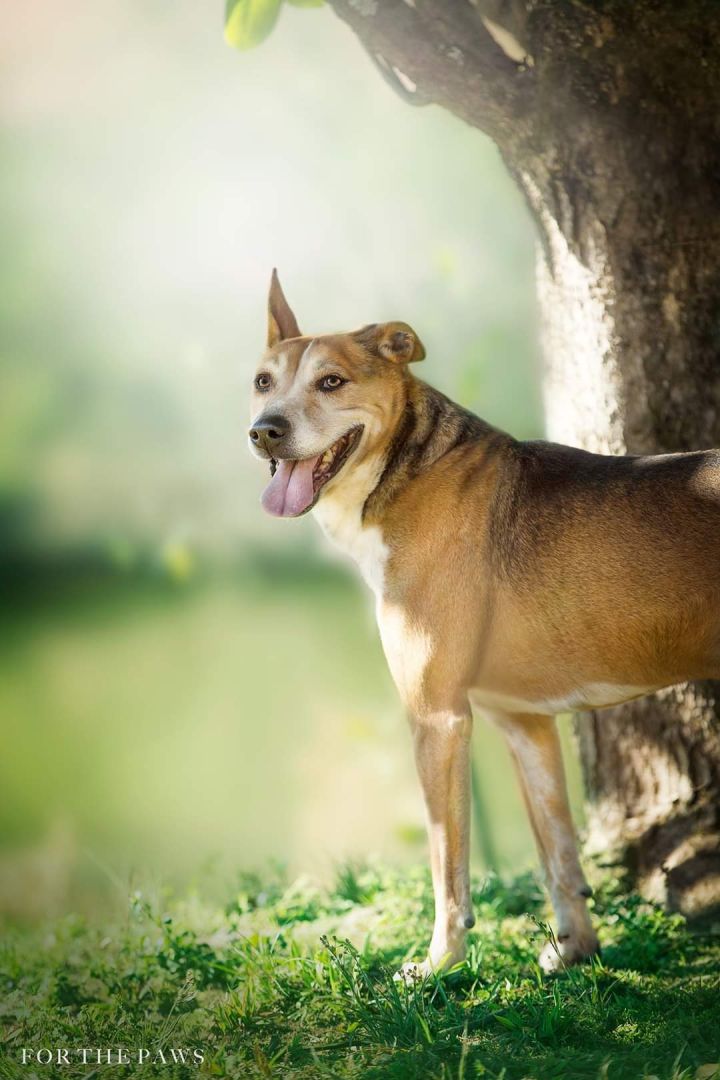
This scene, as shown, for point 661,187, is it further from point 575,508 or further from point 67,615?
point 67,615

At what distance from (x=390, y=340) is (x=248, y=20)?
1.72 metres

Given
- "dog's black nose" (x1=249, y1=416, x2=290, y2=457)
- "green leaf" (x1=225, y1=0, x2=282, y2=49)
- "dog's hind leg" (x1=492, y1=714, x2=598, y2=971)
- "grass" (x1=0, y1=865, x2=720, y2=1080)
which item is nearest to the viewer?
"grass" (x1=0, y1=865, x2=720, y2=1080)

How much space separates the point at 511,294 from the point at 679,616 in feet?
21.1

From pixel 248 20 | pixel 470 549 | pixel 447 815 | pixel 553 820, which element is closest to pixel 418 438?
pixel 470 549

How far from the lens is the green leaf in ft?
15.6

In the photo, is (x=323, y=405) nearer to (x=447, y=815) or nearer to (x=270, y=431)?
(x=270, y=431)

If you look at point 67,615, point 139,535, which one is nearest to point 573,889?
point 139,535

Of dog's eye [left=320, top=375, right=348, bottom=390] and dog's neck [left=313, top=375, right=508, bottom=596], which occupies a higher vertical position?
dog's eye [left=320, top=375, right=348, bottom=390]

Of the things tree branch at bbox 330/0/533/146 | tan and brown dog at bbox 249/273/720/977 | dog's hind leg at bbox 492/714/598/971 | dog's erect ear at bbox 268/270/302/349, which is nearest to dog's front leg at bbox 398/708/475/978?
tan and brown dog at bbox 249/273/720/977

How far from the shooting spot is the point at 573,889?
4.26 meters

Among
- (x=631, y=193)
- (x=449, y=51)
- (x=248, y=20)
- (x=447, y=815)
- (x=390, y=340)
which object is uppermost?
(x=248, y=20)

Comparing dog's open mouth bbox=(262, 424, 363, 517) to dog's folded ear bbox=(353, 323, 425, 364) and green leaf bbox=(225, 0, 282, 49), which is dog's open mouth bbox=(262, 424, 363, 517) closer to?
dog's folded ear bbox=(353, 323, 425, 364)

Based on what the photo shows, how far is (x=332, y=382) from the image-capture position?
13.1 feet

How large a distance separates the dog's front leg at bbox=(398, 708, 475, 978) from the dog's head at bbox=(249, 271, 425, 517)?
0.91 meters
